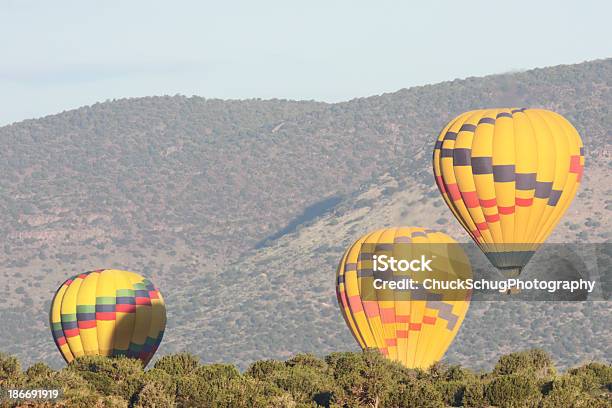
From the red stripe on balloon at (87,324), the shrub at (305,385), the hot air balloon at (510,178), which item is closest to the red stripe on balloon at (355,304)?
the shrub at (305,385)

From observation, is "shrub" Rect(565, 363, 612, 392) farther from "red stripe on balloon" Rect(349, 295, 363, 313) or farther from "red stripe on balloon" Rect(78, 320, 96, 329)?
"red stripe on balloon" Rect(78, 320, 96, 329)

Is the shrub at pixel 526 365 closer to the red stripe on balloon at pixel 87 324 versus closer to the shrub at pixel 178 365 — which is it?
the shrub at pixel 178 365

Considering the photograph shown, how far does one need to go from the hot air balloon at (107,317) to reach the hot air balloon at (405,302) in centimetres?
1081

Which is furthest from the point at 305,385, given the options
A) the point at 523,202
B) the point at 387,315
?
the point at 523,202

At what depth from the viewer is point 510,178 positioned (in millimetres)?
73875

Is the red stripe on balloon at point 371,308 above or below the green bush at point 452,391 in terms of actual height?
above

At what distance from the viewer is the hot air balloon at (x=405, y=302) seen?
77500mm

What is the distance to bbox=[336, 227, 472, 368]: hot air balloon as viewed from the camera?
77.5 metres

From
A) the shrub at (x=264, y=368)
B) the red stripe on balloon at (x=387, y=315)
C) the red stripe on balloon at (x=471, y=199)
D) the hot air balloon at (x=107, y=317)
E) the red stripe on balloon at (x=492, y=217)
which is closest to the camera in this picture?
the red stripe on balloon at (x=492, y=217)

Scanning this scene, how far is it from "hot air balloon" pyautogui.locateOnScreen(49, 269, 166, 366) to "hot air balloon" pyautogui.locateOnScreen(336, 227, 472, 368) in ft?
35.5

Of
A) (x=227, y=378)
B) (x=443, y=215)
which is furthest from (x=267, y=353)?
(x=227, y=378)

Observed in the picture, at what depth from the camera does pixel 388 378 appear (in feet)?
223

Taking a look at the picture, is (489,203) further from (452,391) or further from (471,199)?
(452,391)

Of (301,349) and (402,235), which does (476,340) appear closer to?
(301,349)
